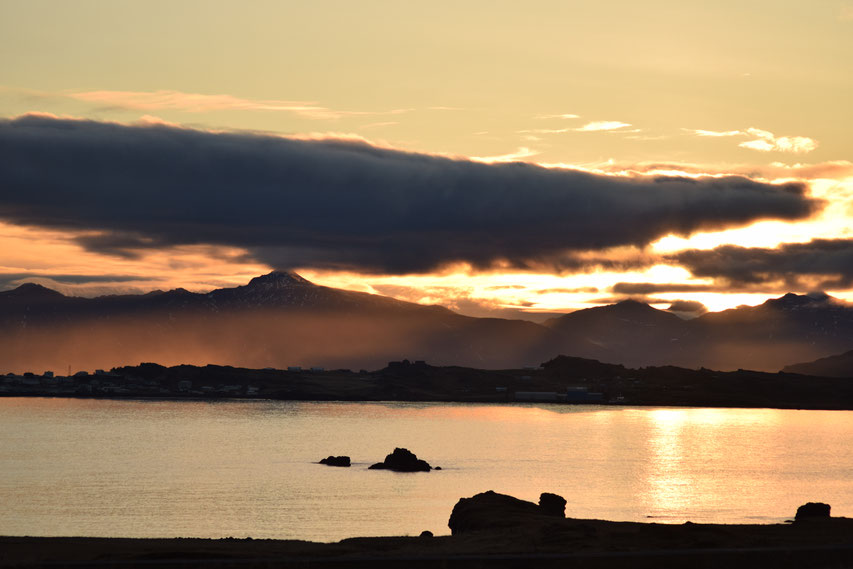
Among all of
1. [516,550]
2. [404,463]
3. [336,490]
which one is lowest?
[336,490]

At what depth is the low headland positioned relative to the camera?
161ft

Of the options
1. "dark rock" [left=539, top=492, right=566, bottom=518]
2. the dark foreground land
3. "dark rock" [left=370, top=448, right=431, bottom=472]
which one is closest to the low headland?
the dark foreground land

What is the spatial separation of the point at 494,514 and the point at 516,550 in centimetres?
2411

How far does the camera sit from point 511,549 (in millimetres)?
56875

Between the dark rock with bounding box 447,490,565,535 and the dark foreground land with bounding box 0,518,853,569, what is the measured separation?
3.50 metres

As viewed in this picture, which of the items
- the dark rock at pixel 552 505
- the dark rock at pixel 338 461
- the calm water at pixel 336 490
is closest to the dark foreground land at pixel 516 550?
the dark rock at pixel 552 505

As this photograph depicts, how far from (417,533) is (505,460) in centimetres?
9876

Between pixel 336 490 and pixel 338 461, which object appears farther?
pixel 338 461

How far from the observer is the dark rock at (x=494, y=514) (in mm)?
76562

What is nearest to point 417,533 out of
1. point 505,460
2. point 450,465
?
point 450,465

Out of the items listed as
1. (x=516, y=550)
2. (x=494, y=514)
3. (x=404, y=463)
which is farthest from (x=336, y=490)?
(x=516, y=550)

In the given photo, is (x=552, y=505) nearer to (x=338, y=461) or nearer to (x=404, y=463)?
(x=404, y=463)

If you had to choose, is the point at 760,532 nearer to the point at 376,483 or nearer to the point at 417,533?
the point at 417,533

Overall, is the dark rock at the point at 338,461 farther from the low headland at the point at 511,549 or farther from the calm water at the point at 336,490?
the low headland at the point at 511,549
